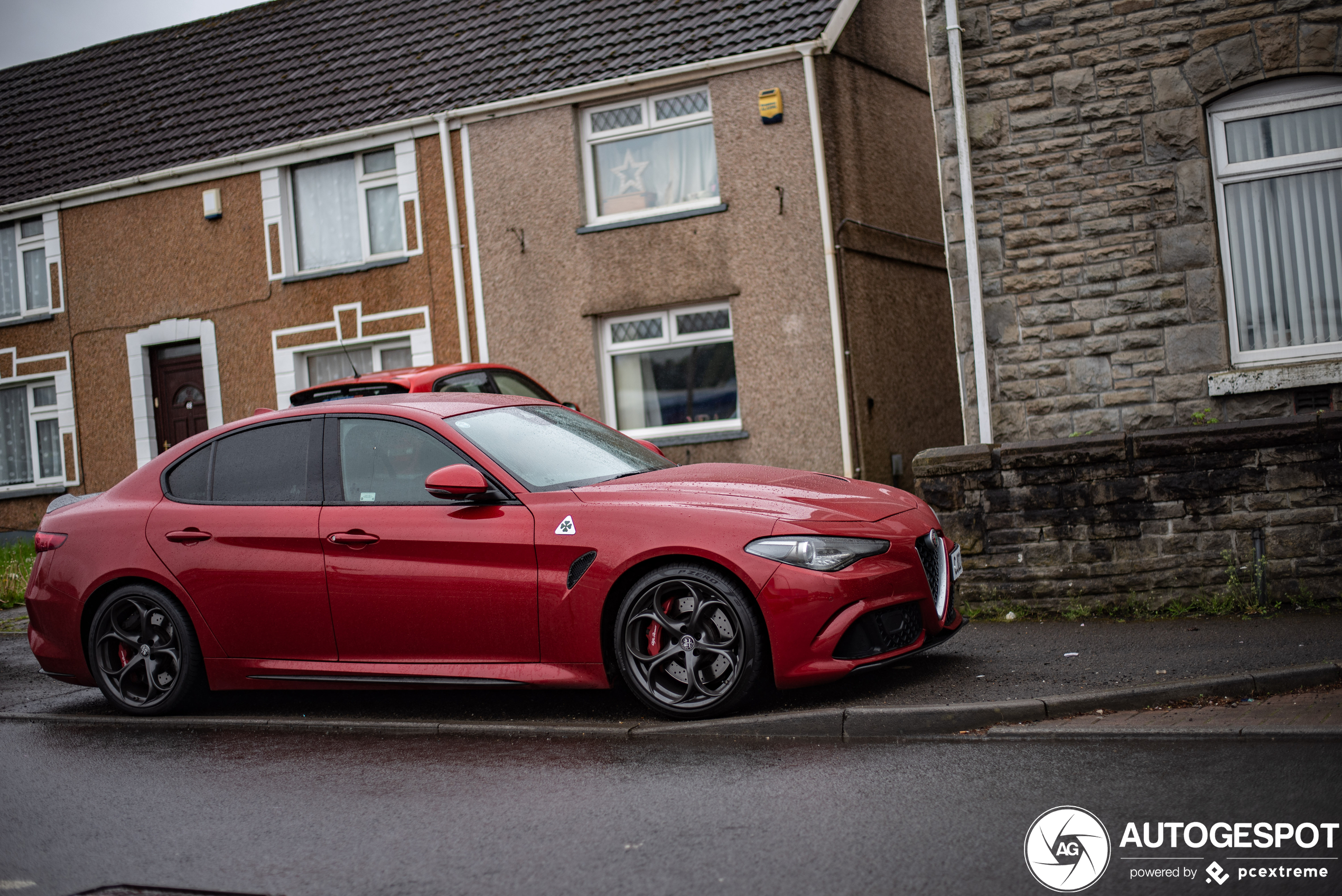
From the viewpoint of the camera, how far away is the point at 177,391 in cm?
1833

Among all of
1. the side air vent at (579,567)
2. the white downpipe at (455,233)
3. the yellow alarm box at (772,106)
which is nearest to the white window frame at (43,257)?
the white downpipe at (455,233)

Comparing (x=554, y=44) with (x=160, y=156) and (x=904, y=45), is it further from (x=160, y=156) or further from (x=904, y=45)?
(x=160, y=156)

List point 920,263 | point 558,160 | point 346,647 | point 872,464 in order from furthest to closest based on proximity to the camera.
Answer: point 920,263, point 558,160, point 872,464, point 346,647

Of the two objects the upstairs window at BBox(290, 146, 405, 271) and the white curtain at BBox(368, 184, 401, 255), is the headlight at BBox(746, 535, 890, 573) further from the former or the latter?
the white curtain at BBox(368, 184, 401, 255)

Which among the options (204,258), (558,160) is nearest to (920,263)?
(558,160)

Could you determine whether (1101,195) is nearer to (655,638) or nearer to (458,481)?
(655,638)

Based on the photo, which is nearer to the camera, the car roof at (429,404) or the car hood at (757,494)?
the car hood at (757,494)

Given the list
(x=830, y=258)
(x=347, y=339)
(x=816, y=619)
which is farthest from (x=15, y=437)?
(x=816, y=619)

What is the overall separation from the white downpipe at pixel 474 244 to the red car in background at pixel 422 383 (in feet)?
11.1

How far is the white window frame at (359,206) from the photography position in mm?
16656

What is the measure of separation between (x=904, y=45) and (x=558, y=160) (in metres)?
4.96

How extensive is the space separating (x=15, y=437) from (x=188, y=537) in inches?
592

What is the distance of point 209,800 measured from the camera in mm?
5156

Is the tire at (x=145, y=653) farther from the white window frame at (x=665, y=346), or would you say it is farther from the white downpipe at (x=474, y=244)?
the white downpipe at (x=474, y=244)
